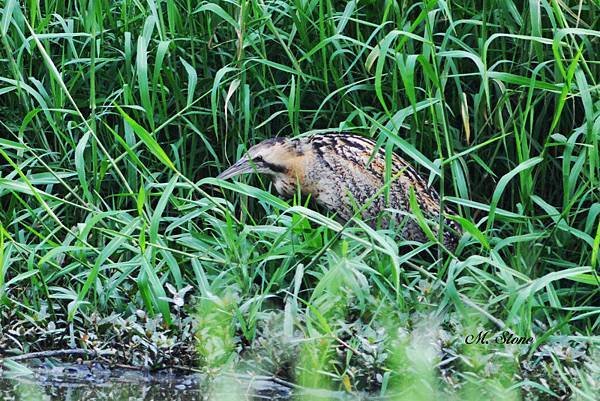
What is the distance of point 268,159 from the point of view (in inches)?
229

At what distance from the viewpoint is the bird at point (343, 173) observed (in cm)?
569

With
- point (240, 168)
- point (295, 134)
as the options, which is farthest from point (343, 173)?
point (240, 168)

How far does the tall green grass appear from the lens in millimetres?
4789

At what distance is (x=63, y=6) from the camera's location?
594 cm

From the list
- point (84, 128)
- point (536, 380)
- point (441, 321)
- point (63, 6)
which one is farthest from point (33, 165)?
point (536, 380)

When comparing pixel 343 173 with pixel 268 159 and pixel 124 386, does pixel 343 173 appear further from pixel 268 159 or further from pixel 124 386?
pixel 124 386

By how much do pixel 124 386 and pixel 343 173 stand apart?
57.7 inches

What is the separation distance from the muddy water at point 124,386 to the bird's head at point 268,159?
1063 mm
